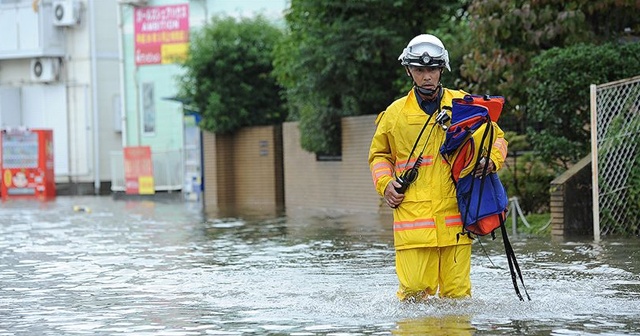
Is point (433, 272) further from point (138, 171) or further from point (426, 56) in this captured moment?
point (138, 171)

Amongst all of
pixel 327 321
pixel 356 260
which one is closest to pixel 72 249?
pixel 356 260

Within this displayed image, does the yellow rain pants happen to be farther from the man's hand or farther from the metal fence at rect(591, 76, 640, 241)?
the metal fence at rect(591, 76, 640, 241)

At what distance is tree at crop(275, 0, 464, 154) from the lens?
2358 cm

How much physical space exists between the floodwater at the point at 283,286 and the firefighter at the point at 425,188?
21 centimetres

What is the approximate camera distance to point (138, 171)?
36.9 metres

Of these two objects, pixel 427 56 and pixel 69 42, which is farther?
pixel 69 42

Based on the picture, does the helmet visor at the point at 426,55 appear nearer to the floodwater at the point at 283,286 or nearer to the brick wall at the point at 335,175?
the floodwater at the point at 283,286

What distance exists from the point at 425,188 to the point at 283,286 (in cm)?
288

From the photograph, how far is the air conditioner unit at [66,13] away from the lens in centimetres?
4347

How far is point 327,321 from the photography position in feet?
28.6

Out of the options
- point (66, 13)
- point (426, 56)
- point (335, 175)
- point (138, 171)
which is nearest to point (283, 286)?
point (426, 56)

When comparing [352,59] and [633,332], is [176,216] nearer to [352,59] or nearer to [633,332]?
[352,59]

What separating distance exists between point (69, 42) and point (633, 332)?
38.6m

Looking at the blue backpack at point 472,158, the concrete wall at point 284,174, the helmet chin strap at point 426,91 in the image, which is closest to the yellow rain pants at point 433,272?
the blue backpack at point 472,158
